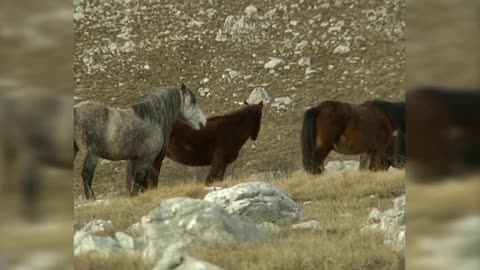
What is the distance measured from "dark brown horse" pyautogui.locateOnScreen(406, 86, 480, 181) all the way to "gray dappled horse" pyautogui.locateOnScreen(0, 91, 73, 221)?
1638 millimetres

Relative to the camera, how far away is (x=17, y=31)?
11.9ft

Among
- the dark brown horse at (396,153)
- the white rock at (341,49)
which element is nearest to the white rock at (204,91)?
the white rock at (341,49)

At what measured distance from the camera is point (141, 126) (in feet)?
14.4

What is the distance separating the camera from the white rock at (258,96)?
14.2 ft

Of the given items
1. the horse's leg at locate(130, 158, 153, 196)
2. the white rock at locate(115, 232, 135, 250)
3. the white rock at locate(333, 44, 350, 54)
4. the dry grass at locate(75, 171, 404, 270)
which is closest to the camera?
the dry grass at locate(75, 171, 404, 270)

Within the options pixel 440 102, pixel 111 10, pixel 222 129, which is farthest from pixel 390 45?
pixel 111 10

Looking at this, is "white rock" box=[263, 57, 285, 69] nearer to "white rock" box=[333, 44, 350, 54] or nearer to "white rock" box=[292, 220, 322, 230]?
"white rock" box=[333, 44, 350, 54]

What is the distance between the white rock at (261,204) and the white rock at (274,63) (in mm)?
634

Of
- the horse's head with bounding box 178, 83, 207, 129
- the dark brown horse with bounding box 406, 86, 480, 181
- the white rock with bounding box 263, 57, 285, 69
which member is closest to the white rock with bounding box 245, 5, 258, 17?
the white rock with bounding box 263, 57, 285, 69

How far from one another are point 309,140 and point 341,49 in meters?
0.51

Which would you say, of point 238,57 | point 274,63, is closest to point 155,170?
point 238,57

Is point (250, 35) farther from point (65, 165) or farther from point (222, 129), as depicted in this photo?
point (65, 165)

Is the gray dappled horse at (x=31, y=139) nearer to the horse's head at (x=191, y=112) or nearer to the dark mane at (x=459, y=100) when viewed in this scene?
the horse's head at (x=191, y=112)

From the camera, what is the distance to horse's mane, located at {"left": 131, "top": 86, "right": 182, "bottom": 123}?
435cm
